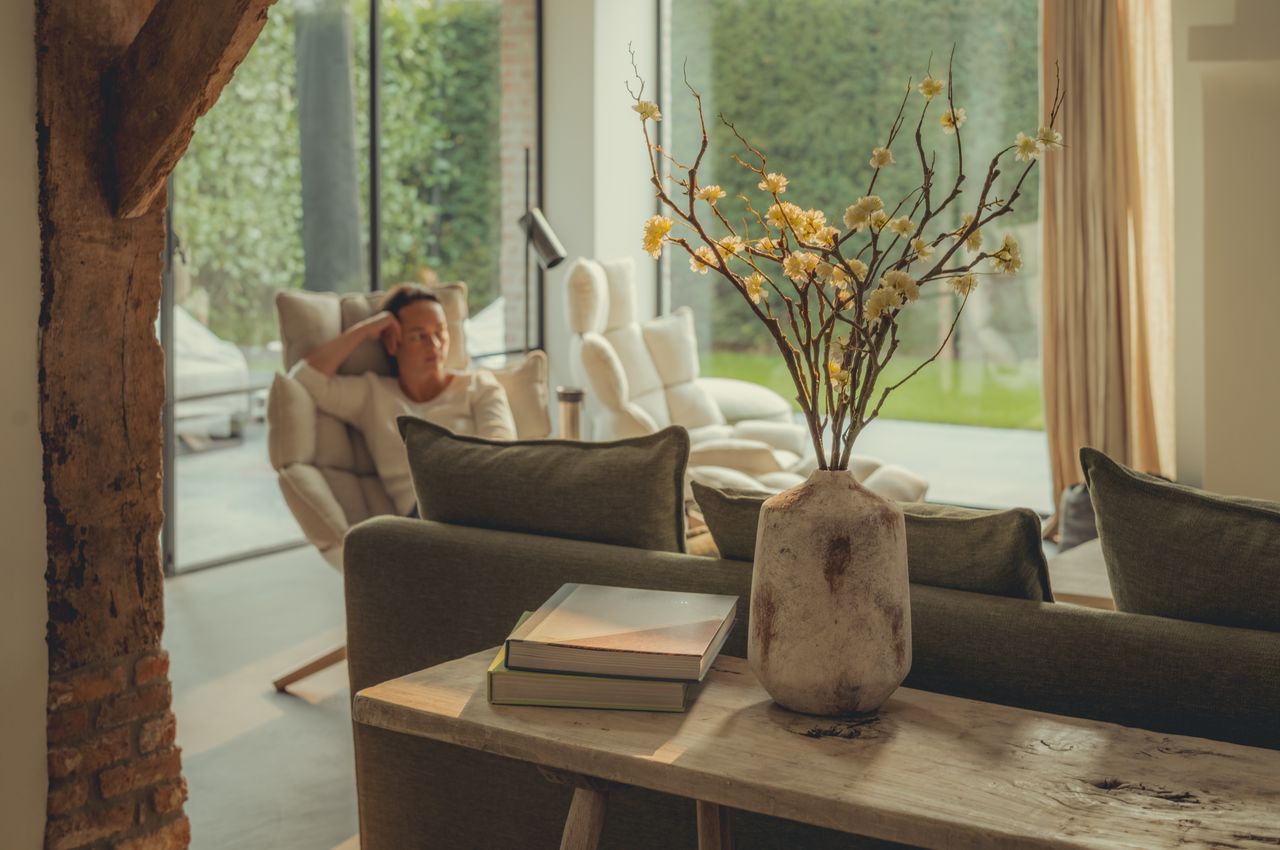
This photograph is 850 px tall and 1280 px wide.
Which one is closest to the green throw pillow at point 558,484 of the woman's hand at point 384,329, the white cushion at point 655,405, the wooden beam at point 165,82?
the wooden beam at point 165,82

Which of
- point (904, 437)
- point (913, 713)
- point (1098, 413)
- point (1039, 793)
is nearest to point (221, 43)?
point (913, 713)

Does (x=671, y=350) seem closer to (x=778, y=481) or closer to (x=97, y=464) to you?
(x=778, y=481)

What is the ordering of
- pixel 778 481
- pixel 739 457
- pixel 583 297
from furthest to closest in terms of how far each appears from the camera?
pixel 583 297, pixel 739 457, pixel 778 481

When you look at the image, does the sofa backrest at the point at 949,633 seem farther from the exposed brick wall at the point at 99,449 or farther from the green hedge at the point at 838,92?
the green hedge at the point at 838,92

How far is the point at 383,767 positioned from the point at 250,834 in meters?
0.65

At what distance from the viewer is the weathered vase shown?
1.48 metres

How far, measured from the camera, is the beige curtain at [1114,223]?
17.3ft

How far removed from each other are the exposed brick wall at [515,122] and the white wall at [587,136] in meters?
0.08

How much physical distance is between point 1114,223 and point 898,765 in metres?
4.48

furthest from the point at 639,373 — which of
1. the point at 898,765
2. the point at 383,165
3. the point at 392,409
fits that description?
the point at 898,765

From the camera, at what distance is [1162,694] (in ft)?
5.25

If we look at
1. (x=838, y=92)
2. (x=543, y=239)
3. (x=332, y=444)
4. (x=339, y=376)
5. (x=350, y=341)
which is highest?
(x=838, y=92)

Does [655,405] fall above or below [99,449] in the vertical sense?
above

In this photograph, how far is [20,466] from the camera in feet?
6.98
